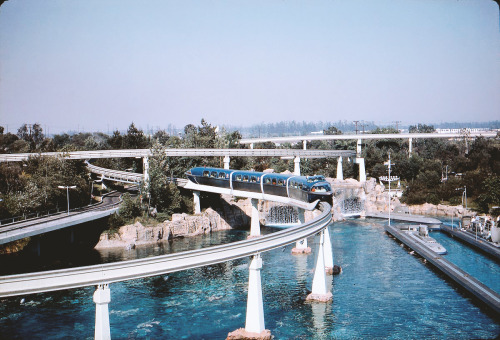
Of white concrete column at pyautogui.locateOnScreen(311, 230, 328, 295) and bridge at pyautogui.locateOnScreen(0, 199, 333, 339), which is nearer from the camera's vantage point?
bridge at pyautogui.locateOnScreen(0, 199, 333, 339)

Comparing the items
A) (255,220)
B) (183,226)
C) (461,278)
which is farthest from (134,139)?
(461,278)

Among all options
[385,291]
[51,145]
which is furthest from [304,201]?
[51,145]

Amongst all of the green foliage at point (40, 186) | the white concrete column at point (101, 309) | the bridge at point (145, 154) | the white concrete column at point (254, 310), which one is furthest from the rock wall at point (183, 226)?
the white concrete column at point (101, 309)

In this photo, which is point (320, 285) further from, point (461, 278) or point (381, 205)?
point (381, 205)

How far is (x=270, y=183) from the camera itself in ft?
200

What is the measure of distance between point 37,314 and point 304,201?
28760 mm

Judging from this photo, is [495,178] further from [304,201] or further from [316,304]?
[316,304]

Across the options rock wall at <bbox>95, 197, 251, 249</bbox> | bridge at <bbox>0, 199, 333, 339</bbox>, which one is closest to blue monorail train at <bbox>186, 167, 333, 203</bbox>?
rock wall at <bbox>95, 197, 251, 249</bbox>

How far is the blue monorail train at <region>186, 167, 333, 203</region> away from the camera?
52.2 meters

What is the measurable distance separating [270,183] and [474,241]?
26646mm

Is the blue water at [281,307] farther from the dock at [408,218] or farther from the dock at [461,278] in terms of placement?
the dock at [408,218]

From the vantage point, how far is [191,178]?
3041 inches

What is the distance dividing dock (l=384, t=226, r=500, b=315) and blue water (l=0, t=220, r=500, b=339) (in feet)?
2.88

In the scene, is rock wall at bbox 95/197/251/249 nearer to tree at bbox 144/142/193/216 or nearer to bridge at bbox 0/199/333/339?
tree at bbox 144/142/193/216
